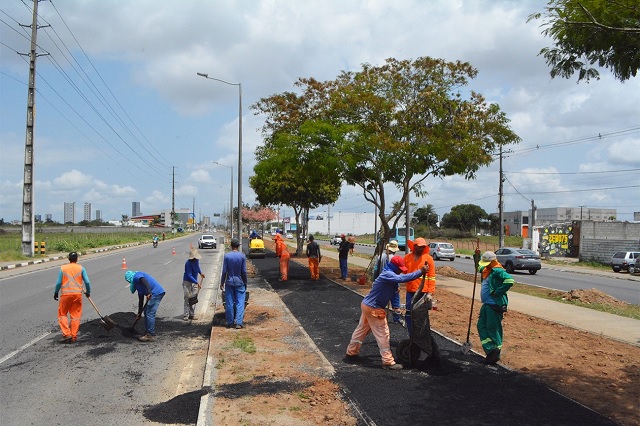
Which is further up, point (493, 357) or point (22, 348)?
point (493, 357)

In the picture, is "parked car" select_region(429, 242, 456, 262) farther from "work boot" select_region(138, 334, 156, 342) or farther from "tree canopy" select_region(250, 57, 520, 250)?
"work boot" select_region(138, 334, 156, 342)

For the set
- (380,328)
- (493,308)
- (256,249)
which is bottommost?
(256,249)

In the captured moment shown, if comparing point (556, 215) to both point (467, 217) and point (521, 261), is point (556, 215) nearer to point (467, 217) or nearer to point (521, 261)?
point (467, 217)

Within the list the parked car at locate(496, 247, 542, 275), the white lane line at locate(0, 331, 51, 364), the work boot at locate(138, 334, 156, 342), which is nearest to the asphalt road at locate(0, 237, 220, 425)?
the white lane line at locate(0, 331, 51, 364)

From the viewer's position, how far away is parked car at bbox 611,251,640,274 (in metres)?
31.0

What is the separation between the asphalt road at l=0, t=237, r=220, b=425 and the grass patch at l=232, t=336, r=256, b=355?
0.52 meters

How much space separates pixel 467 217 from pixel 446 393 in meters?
103

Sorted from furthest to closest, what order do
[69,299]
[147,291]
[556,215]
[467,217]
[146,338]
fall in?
[467,217], [556,215], [146,338], [147,291], [69,299]

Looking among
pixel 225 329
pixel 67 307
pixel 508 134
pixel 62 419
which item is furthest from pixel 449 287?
pixel 62 419

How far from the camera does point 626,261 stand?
31.6m

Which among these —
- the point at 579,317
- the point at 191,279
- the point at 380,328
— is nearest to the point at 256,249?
the point at 191,279

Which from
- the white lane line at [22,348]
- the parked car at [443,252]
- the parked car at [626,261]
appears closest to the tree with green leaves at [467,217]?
the parked car at [443,252]

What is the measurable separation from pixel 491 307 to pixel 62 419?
16.8 ft

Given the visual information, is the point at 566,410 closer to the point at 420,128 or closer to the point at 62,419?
the point at 62,419
